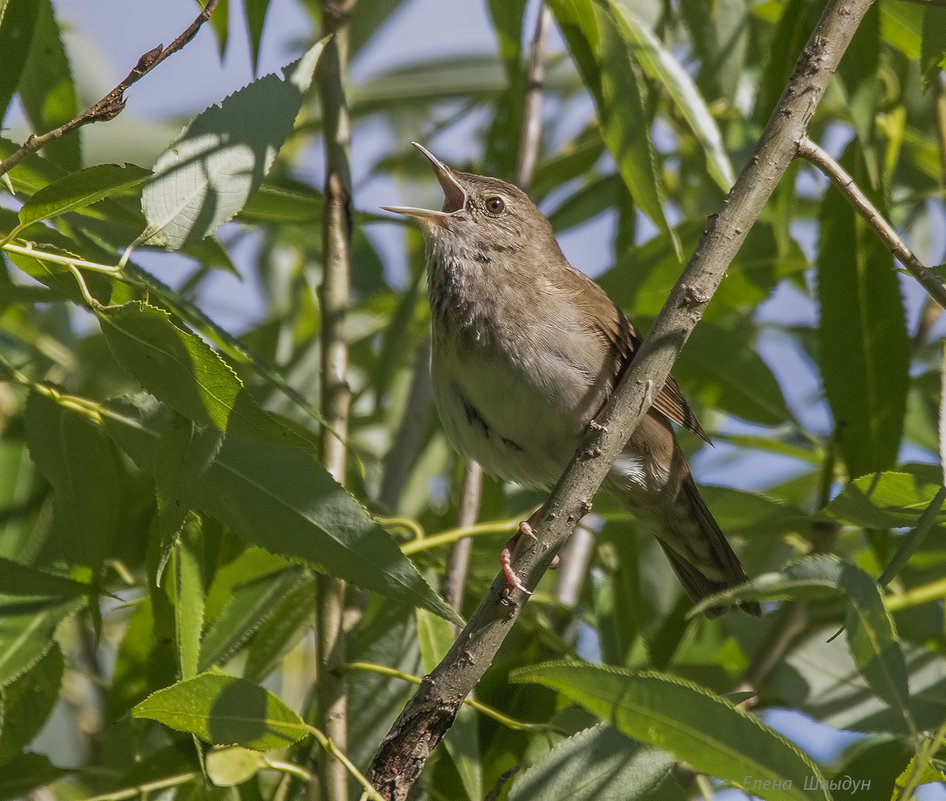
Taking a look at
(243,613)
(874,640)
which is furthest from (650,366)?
(243,613)

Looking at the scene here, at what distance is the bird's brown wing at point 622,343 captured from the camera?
3.49 meters

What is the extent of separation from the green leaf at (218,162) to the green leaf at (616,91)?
101 cm

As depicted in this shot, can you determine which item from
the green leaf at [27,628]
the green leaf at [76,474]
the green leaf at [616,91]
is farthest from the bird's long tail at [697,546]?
the green leaf at [27,628]

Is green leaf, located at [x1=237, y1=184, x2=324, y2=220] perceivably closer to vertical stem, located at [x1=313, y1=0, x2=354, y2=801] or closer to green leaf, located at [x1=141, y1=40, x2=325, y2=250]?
vertical stem, located at [x1=313, y1=0, x2=354, y2=801]

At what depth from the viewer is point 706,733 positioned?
1987 millimetres

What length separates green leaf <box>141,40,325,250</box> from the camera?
2232mm

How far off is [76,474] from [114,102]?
1.00 meters

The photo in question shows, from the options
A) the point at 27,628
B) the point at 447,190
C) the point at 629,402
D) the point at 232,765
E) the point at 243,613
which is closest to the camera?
the point at 629,402

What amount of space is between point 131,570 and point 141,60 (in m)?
1.72

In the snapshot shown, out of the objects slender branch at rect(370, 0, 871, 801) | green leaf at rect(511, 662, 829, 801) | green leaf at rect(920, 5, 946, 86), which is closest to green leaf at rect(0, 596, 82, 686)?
slender branch at rect(370, 0, 871, 801)

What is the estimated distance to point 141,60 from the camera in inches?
87.2

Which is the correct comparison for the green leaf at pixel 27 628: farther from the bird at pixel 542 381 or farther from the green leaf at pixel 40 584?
the bird at pixel 542 381

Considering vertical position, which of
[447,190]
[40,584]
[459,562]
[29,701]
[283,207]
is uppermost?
[447,190]

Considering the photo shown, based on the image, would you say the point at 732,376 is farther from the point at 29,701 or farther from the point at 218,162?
the point at 29,701
